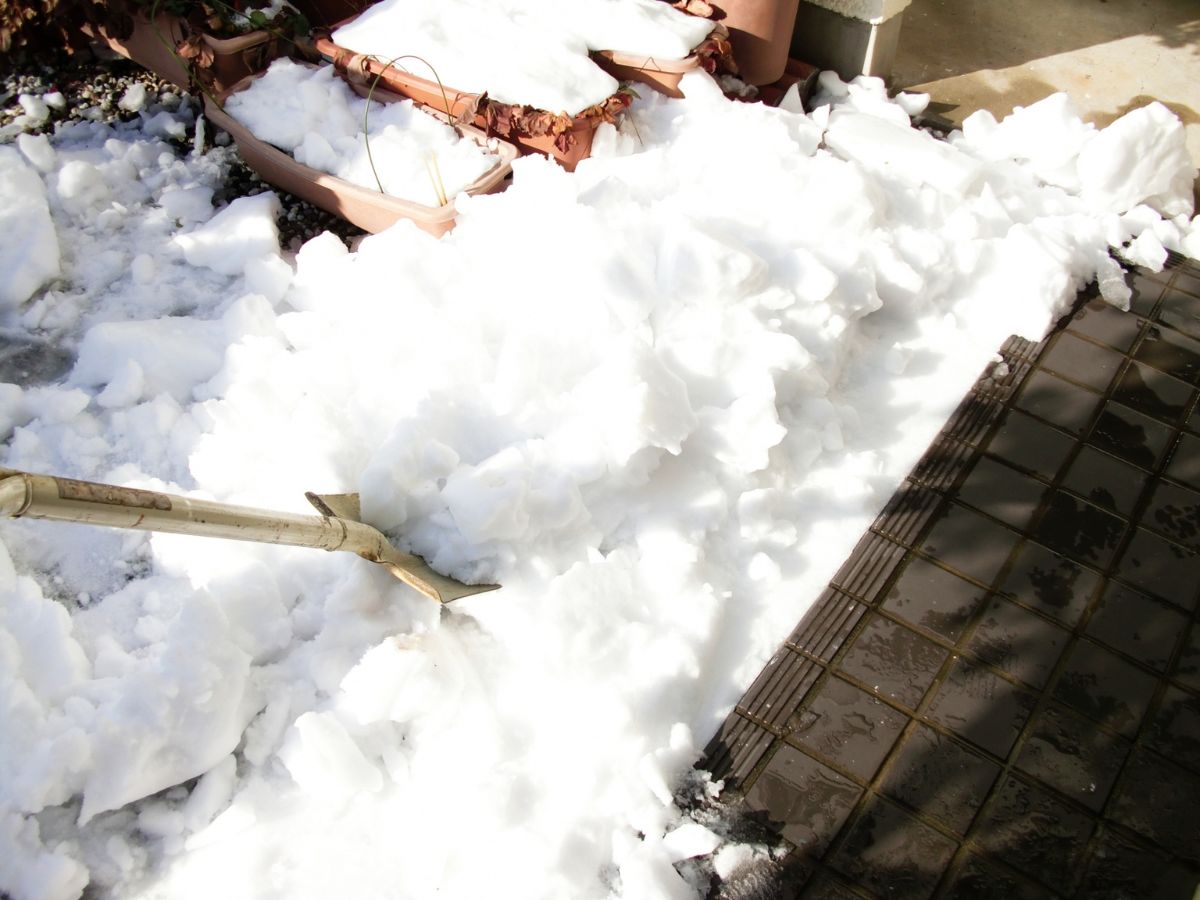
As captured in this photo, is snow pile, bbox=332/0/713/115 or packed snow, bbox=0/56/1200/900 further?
snow pile, bbox=332/0/713/115

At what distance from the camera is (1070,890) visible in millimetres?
2445

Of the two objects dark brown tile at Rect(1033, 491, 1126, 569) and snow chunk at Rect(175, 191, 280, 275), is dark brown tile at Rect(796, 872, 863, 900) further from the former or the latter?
snow chunk at Rect(175, 191, 280, 275)

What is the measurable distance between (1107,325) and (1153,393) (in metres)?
0.37

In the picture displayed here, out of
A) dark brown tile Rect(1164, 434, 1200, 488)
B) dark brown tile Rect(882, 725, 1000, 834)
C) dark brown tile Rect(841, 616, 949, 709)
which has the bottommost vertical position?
dark brown tile Rect(882, 725, 1000, 834)

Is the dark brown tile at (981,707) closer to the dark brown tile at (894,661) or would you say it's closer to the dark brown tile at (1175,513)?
the dark brown tile at (894,661)

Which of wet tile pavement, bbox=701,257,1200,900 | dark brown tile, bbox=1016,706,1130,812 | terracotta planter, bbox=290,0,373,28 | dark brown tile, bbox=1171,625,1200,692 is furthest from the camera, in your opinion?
terracotta planter, bbox=290,0,373,28

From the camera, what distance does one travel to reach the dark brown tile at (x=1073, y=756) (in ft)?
8.58

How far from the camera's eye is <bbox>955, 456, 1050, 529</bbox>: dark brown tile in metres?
3.21

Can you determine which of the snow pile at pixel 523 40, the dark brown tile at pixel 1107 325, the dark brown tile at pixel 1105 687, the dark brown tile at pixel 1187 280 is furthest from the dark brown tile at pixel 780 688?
the dark brown tile at pixel 1187 280

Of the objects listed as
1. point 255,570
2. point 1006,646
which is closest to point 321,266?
point 255,570

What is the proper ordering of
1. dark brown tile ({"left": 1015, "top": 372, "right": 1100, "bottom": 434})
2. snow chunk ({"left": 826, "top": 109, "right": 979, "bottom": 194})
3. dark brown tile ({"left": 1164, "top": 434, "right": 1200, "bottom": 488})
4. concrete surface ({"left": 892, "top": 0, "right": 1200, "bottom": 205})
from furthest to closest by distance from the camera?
concrete surface ({"left": 892, "top": 0, "right": 1200, "bottom": 205}) < snow chunk ({"left": 826, "top": 109, "right": 979, "bottom": 194}) < dark brown tile ({"left": 1015, "top": 372, "right": 1100, "bottom": 434}) < dark brown tile ({"left": 1164, "top": 434, "right": 1200, "bottom": 488})

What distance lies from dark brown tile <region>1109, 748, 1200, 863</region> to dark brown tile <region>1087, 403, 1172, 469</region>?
3.74 feet

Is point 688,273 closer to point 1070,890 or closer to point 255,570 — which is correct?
point 255,570

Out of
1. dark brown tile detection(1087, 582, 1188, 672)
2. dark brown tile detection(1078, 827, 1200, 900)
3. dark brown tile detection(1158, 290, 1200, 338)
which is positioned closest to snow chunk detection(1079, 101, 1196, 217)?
dark brown tile detection(1158, 290, 1200, 338)
